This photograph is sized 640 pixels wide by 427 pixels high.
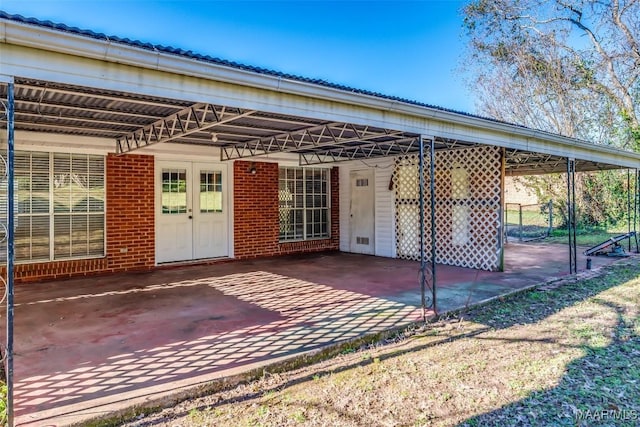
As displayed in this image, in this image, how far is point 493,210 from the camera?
8.08m

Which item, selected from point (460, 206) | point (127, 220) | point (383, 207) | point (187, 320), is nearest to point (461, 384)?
point (187, 320)

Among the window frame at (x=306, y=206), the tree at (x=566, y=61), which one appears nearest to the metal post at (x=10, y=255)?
the window frame at (x=306, y=206)

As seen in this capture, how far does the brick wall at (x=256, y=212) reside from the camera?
31.4 ft

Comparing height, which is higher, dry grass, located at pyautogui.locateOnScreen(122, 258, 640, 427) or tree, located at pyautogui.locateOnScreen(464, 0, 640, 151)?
tree, located at pyautogui.locateOnScreen(464, 0, 640, 151)

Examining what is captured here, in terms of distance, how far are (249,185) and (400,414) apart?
7.64 meters

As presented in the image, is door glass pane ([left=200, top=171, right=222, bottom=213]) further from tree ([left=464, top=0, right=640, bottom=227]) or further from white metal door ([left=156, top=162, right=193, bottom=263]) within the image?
tree ([left=464, top=0, right=640, bottom=227])

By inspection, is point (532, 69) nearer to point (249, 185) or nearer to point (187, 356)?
point (249, 185)

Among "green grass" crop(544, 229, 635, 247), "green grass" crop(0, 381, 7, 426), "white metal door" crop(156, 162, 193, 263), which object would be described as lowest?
"green grass" crop(0, 381, 7, 426)

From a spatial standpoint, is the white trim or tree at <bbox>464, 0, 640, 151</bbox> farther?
tree at <bbox>464, 0, 640, 151</bbox>

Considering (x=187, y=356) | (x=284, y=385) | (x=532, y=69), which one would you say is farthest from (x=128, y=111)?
(x=532, y=69)

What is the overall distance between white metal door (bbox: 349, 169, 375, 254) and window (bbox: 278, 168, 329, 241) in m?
0.83

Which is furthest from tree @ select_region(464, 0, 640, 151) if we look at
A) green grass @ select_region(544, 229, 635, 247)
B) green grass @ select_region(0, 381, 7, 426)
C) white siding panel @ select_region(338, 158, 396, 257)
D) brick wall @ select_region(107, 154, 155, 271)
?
green grass @ select_region(0, 381, 7, 426)

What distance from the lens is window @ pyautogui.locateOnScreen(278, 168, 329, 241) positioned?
1064 centimetres

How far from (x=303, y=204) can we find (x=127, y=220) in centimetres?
462
